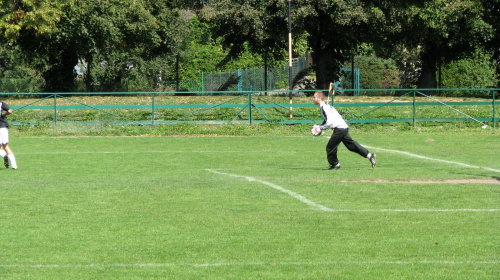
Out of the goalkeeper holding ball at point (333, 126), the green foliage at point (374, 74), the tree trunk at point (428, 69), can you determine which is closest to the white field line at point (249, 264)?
the goalkeeper holding ball at point (333, 126)

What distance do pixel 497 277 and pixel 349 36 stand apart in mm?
32053

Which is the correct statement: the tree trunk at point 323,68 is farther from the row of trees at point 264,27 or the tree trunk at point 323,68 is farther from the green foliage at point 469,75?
the green foliage at point 469,75

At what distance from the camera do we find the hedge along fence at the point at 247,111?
1256 inches

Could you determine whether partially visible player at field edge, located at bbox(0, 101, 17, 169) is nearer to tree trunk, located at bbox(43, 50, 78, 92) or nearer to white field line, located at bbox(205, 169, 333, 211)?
white field line, located at bbox(205, 169, 333, 211)

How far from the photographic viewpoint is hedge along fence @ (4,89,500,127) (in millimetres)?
31906

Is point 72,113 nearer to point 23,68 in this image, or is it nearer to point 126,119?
point 126,119

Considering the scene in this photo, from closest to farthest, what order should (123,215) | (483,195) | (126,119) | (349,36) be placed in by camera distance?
(123,215), (483,195), (126,119), (349,36)

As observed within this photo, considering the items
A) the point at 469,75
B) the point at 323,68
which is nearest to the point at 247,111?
the point at 323,68

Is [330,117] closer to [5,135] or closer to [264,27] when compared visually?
[5,135]

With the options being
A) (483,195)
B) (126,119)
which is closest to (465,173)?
(483,195)

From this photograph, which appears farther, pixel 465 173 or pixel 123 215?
pixel 465 173

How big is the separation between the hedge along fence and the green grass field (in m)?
11.6

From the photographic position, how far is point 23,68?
69188 millimetres

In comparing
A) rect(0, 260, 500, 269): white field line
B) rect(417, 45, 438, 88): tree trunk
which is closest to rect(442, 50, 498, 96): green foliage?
rect(417, 45, 438, 88): tree trunk
